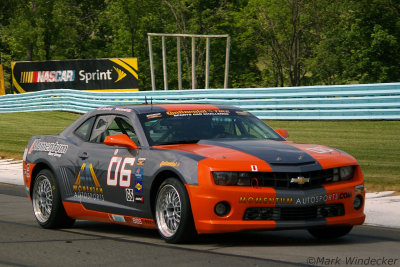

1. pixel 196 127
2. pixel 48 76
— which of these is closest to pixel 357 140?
pixel 196 127

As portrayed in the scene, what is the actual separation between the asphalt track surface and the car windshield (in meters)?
1.03

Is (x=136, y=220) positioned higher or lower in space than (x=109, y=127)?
lower

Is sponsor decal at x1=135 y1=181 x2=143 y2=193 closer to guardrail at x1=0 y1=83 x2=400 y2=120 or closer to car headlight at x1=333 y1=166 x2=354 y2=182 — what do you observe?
car headlight at x1=333 y1=166 x2=354 y2=182

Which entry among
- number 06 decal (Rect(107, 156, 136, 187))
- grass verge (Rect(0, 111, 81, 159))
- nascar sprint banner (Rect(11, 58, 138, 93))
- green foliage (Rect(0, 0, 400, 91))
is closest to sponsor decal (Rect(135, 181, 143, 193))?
number 06 decal (Rect(107, 156, 136, 187))

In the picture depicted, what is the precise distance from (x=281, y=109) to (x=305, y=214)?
17.9 m

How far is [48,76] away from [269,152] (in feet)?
134

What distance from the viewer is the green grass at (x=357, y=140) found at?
13.7 metres

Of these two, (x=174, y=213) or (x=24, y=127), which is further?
(x=24, y=127)

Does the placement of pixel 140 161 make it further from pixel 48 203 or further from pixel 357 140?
pixel 357 140

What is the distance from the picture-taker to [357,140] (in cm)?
1964

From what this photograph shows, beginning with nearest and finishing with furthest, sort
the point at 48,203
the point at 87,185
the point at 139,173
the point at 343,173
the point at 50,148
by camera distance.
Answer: the point at 343,173 → the point at 139,173 → the point at 87,185 → the point at 48,203 → the point at 50,148

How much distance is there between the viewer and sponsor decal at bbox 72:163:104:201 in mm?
8836

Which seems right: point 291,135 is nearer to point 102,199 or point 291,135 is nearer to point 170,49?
point 102,199

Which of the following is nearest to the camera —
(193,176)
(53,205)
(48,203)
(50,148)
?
(193,176)
